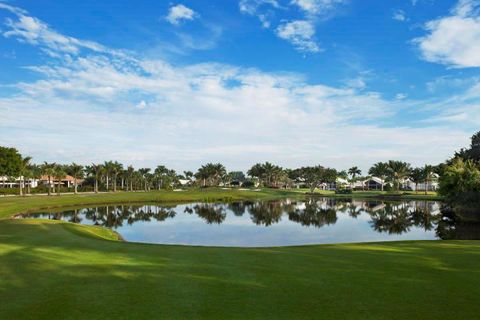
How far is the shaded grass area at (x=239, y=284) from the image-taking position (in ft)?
27.2

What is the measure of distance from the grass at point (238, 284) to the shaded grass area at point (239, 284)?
0.09ft

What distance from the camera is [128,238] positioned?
1335 inches

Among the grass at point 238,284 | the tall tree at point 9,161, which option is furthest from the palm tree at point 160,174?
the grass at point 238,284

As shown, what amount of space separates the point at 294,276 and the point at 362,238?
24.7m

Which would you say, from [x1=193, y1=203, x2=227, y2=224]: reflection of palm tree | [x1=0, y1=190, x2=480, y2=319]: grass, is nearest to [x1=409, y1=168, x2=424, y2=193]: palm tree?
[x1=193, y1=203, x2=227, y2=224]: reflection of palm tree

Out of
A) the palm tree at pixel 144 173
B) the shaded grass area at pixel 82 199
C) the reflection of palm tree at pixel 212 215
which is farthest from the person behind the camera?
the palm tree at pixel 144 173

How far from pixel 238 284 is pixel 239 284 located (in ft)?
0.09

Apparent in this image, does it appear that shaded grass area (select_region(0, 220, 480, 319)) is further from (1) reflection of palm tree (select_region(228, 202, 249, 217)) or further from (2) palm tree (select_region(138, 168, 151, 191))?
(2) palm tree (select_region(138, 168, 151, 191))

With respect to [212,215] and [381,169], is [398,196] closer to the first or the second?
[381,169]

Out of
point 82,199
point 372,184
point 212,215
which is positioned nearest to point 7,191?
point 82,199

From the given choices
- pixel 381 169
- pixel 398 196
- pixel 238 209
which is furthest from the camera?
pixel 381 169

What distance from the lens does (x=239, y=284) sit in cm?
1037

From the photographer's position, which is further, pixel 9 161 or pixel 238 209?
pixel 9 161

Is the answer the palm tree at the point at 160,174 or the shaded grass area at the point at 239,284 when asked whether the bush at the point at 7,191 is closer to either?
the palm tree at the point at 160,174
